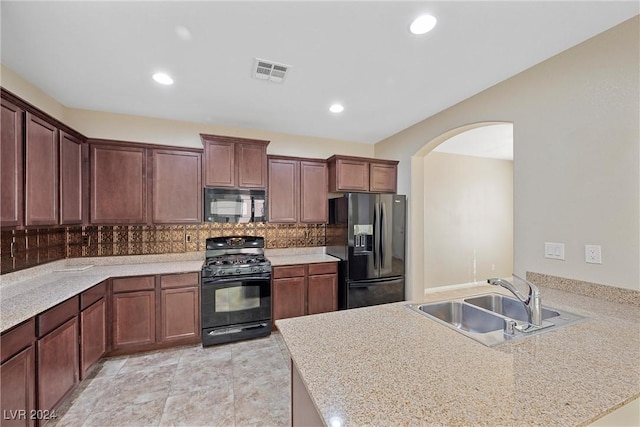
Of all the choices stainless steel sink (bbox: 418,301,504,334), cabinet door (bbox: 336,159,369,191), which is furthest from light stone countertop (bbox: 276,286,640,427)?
cabinet door (bbox: 336,159,369,191)

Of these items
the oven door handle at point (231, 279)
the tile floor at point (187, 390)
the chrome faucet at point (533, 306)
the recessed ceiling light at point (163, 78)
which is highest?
the recessed ceiling light at point (163, 78)

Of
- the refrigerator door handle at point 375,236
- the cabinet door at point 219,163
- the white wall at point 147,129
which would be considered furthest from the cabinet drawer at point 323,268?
the white wall at point 147,129

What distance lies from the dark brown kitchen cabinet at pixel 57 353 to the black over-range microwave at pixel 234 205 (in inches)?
59.5

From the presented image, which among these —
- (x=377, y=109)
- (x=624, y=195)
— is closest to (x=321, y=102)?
(x=377, y=109)

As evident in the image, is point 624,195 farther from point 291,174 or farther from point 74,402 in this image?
point 74,402

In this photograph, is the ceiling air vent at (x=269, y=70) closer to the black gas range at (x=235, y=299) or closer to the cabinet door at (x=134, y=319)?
the black gas range at (x=235, y=299)

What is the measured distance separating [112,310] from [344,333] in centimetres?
262

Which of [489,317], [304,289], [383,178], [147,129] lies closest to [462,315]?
[489,317]

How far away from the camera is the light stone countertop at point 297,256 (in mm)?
3496

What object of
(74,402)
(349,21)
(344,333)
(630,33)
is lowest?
(74,402)

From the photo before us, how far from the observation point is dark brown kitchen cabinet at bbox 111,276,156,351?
8.87ft

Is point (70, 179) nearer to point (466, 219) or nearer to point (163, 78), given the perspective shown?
point (163, 78)

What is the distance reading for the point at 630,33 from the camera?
1.70 metres

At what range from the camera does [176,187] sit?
3201mm
